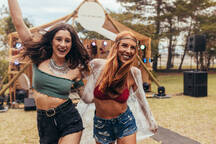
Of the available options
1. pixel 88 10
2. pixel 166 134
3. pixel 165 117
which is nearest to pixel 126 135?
pixel 166 134

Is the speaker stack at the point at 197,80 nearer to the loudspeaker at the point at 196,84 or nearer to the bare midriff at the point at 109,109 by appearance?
the loudspeaker at the point at 196,84

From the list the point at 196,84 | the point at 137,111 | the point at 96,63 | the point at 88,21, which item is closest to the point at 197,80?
the point at 196,84

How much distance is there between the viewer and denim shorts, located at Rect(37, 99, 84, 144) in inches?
69.1

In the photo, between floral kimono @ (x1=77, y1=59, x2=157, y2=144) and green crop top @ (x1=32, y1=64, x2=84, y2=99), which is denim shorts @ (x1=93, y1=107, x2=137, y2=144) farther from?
green crop top @ (x1=32, y1=64, x2=84, y2=99)

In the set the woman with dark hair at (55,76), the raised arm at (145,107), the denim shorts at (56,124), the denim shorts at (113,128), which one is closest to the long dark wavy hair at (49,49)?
the woman with dark hair at (55,76)

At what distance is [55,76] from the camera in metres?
1.81

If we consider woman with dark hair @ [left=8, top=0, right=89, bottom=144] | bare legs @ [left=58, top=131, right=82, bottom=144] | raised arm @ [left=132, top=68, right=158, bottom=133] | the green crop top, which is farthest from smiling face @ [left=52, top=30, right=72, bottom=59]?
raised arm @ [left=132, top=68, right=158, bottom=133]

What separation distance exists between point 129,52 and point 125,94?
40 centimetres

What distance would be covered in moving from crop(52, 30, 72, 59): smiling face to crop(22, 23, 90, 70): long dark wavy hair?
0.17 ft

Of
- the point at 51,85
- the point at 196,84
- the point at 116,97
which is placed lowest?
the point at 196,84

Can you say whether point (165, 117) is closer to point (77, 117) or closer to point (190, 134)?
point (190, 134)

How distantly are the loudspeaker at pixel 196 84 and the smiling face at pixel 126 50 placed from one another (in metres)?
7.97

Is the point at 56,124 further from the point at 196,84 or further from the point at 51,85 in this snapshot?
the point at 196,84

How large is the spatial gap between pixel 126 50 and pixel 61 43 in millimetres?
593
